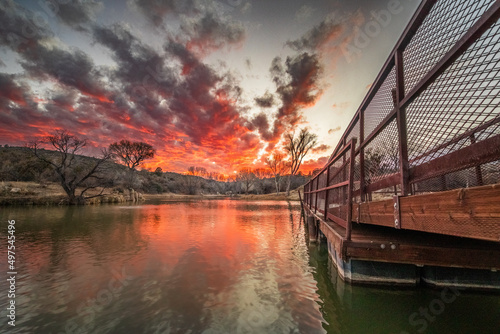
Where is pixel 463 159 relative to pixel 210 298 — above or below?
above

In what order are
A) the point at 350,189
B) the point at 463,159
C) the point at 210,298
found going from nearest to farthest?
the point at 463,159
the point at 210,298
the point at 350,189

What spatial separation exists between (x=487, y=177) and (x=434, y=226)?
2.22 m

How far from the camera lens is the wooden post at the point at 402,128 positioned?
108 inches

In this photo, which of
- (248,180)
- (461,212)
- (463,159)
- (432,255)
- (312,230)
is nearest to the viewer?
(461,212)

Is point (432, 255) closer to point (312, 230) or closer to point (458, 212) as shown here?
point (458, 212)

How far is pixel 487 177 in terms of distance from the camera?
338 centimetres

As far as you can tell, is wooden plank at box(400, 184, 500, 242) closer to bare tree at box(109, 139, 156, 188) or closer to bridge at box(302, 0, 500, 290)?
bridge at box(302, 0, 500, 290)

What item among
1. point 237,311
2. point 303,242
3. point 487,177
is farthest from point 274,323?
point 303,242

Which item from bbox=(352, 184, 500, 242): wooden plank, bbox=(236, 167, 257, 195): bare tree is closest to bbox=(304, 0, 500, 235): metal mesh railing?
bbox=(352, 184, 500, 242): wooden plank

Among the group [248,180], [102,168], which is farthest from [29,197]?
[248,180]

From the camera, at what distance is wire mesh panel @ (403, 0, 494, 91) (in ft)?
6.35

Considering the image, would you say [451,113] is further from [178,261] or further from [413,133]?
[178,261]

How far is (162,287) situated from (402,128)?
4530mm

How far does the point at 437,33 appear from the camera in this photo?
2377 millimetres
